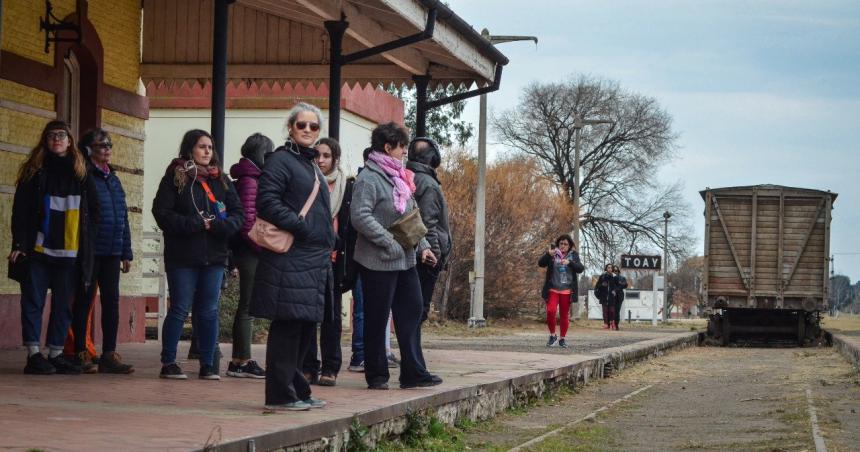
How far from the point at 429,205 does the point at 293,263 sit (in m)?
3.00

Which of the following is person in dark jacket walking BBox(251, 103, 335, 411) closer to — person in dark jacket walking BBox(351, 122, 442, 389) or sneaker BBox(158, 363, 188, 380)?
person in dark jacket walking BBox(351, 122, 442, 389)

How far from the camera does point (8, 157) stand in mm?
12812

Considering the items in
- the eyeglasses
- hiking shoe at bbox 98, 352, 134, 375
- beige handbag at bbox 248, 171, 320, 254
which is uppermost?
the eyeglasses

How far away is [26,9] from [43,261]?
12.5 feet

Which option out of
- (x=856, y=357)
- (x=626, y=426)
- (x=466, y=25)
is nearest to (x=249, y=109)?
(x=856, y=357)

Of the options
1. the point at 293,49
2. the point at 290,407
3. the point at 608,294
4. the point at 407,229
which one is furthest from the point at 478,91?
the point at 608,294

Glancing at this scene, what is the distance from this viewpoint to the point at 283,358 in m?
7.86

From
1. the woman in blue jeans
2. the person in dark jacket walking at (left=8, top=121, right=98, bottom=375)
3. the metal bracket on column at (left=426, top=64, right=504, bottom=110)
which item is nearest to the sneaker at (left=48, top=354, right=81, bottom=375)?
the person in dark jacket walking at (left=8, top=121, right=98, bottom=375)

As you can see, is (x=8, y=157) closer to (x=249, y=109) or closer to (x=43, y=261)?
(x=43, y=261)

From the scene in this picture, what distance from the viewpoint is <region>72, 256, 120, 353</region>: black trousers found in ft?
34.4

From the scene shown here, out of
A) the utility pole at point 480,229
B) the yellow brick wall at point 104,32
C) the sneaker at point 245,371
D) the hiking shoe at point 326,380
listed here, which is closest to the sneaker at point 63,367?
the sneaker at point 245,371

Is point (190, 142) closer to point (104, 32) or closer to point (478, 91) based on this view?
point (104, 32)

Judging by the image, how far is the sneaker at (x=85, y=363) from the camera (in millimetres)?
10359

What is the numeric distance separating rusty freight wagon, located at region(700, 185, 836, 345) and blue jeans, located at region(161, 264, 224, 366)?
2224 cm
